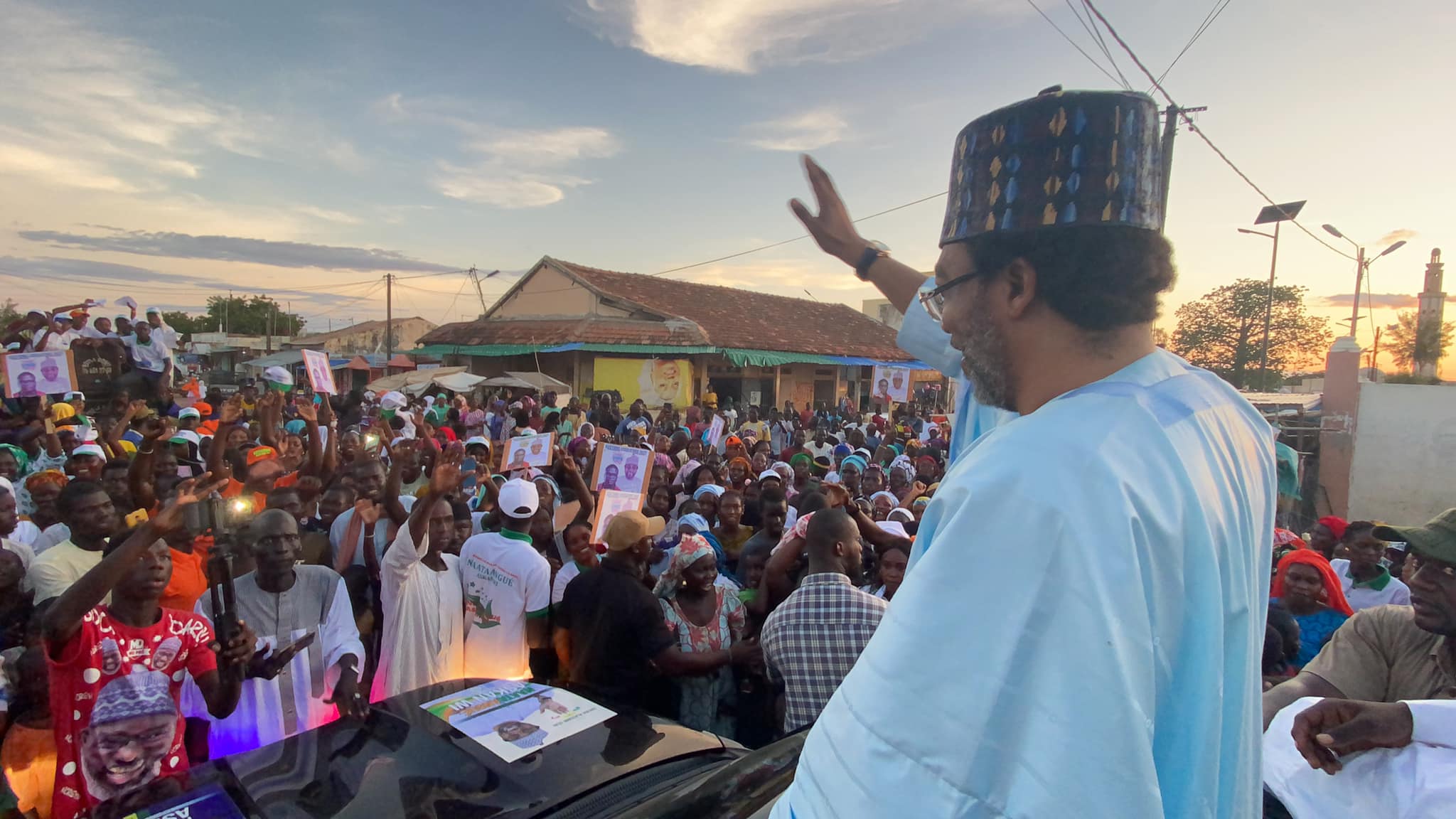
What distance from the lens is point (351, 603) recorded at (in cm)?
429

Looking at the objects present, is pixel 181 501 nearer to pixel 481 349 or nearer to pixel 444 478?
pixel 444 478

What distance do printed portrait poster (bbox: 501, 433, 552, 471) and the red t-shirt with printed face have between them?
454 cm

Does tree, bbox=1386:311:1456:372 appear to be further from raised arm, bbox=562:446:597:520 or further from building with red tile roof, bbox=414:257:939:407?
raised arm, bbox=562:446:597:520

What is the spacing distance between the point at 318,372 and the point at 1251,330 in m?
44.0

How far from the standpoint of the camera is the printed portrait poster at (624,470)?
22.0ft

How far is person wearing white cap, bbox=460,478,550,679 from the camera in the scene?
4258 mm

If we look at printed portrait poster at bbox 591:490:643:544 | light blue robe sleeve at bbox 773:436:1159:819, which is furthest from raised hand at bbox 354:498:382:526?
light blue robe sleeve at bbox 773:436:1159:819

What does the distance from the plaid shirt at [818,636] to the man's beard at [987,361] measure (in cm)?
234

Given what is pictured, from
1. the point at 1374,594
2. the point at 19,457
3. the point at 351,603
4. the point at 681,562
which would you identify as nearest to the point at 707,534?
the point at 681,562

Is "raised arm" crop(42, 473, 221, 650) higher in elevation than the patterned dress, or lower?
higher

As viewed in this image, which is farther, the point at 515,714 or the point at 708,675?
the point at 708,675

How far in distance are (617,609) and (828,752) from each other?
3115 mm

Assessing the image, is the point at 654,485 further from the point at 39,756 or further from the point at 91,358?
the point at 91,358

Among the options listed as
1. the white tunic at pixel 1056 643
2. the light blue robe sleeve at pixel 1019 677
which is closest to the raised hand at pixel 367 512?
the white tunic at pixel 1056 643
